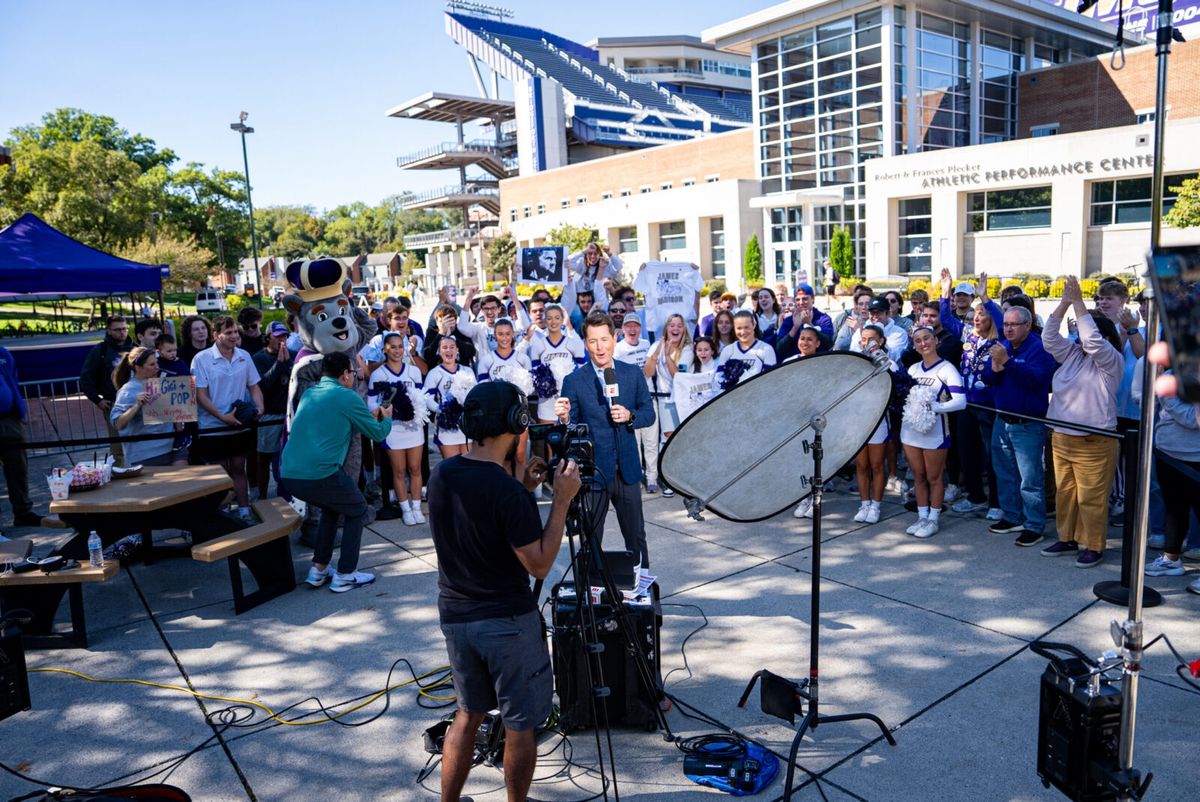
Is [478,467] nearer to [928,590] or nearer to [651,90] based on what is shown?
[928,590]

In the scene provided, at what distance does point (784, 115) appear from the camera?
37.5 meters

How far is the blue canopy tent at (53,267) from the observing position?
11883 mm

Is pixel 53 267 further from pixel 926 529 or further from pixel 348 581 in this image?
pixel 926 529

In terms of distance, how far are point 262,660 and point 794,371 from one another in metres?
3.96

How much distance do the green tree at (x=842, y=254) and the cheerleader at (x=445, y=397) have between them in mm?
29076

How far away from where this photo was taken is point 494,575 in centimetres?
321

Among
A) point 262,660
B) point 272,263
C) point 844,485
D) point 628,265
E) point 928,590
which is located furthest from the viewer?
point 628,265

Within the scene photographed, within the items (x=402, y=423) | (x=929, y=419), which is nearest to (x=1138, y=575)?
(x=929, y=419)

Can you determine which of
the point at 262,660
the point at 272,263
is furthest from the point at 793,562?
the point at 272,263

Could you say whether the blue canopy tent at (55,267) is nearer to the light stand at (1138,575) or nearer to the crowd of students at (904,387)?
the crowd of students at (904,387)

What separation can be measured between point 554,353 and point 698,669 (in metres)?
4.54

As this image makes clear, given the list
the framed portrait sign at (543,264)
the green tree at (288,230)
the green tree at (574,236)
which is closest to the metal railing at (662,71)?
the green tree at (574,236)

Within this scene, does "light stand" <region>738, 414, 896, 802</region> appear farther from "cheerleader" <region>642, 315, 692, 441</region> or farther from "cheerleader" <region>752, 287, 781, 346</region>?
"cheerleader" <region>752, 287, 781, 346</region>

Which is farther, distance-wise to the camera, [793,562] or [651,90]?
[651,90]
